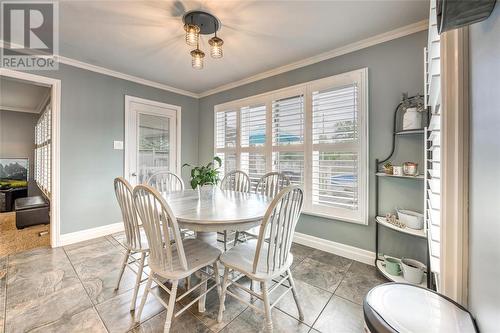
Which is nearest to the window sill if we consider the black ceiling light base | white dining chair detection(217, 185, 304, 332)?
white dining chair detection(217, 185, 304, 332)

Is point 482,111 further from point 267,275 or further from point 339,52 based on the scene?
point 339,52

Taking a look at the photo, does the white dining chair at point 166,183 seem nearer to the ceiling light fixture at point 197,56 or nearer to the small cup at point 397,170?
the ceiling light fixture at point 197,56

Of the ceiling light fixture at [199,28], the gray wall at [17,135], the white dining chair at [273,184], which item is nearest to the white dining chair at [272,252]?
the white dining chair at [273,184]

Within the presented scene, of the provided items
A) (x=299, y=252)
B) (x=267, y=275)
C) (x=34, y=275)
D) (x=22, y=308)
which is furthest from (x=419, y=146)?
(x=34, y=275)

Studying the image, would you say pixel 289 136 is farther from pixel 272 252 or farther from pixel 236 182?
pixel 272 252

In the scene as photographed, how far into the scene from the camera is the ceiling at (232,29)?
5.79 feet

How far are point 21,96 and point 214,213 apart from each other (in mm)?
5561

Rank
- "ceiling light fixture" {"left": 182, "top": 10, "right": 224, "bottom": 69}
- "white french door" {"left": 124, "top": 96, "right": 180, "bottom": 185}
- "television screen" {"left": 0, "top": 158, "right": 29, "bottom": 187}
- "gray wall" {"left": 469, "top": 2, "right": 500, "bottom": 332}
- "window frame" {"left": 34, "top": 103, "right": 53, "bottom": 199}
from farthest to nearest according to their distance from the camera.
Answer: "television screen" {"left": 0, "top": 158, "right": 29, "bottom": 187}
"white french door" {"left": 124, "top": 96, "right": 180, "bottom": 185}
"window frame" {"left": 34, "top": 103, "right": 53, "bottom": 199}
"ceiling light fixture" {"left": 182, "top": 10, "right": 224, "bottom": 69}
"gray wall" {"left": 469, "top": 2, "right": 500, "bottom": 332}

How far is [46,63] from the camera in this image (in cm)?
259

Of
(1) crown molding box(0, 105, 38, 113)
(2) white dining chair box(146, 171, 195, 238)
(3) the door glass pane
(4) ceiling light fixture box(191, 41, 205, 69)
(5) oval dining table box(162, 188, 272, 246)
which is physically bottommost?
(5) oval dining table box(162, 188, 272, 246)

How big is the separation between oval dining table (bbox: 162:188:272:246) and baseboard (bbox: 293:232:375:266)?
1118 mm

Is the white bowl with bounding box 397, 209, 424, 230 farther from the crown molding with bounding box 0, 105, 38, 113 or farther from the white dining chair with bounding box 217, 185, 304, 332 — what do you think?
the crown molding with bounding box 0, 105, 38, 113

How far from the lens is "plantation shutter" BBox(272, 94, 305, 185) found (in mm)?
2732

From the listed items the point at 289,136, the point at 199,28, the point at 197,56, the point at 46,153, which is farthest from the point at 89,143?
the point at 289,136
